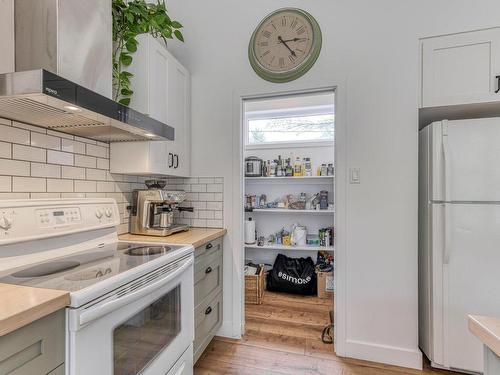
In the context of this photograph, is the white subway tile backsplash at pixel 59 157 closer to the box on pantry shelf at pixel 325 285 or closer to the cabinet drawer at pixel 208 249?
the cabinet drawer at pixel 208 249

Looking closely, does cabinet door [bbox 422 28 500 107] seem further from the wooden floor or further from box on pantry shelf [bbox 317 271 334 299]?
box on pantry shelf [bbox 317 271 334 299]

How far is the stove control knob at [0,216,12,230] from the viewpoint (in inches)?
40.9

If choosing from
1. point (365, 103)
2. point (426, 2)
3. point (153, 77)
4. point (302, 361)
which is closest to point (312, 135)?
point (365, 103)

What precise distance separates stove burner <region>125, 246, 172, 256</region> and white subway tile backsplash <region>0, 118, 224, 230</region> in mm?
498

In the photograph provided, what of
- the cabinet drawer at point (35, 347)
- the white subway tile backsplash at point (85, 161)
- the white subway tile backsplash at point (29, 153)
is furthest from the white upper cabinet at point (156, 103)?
the cabinet drawer at point (35, 347)

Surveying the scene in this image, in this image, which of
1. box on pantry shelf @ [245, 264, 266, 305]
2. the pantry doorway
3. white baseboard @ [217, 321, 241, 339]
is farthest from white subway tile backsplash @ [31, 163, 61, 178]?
box on pantry shelf @ [245, 264, 266, 305]

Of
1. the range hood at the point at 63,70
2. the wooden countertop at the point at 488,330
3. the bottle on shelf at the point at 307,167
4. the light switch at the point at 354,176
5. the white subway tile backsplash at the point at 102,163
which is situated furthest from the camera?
the bottle on shelf at the point at 307,167

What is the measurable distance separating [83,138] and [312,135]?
8.22 ft

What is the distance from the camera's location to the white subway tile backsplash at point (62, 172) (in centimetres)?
121

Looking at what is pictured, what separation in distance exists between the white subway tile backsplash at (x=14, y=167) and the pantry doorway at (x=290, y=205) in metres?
1.88

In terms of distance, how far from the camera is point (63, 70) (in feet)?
3.64

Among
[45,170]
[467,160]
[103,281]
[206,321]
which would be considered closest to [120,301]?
[103,281]

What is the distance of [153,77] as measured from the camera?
1.76 meters

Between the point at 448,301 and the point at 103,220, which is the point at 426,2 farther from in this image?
the point at 103,220
